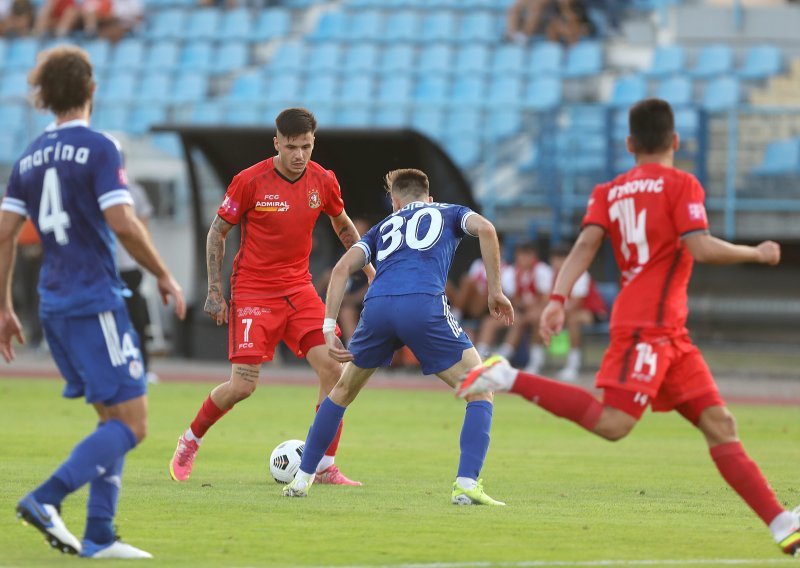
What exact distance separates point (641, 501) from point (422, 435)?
448cm

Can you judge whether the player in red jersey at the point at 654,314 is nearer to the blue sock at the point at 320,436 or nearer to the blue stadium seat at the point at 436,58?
the blue sock at the point at 320,436

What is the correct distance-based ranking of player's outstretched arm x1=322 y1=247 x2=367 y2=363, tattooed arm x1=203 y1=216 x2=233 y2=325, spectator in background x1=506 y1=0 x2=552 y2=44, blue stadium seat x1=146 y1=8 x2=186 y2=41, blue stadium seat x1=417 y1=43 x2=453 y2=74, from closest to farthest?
player's outstretched arm x1=322 y1=247 x2=367 y2=363 → tattooed arm x1=203 y1=216 x2=233 y2=325 → spectator in background x1=506 y1=0 x2=552 y2=44 → blue stadium seat x1=417 y1=43 x2=453 y2=74 → blue stadium seat x1=146 y1=8 x2=186 y2=41

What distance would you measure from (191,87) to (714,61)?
990cm

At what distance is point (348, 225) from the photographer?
32.9 ft

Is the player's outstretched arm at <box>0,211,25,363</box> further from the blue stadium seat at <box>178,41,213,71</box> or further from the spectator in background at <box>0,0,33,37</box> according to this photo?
the spectator in background at <box>0,0,33,37</box>

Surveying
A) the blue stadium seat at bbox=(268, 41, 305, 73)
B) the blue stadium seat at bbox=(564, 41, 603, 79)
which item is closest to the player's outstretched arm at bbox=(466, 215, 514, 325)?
the blue stadium seat at bbox=(564, 41, 603, 79)

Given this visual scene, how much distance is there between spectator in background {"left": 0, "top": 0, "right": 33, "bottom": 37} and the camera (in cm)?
3170

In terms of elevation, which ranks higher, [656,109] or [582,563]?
[656,109]

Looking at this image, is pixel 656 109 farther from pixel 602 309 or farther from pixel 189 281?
pixel 189 281

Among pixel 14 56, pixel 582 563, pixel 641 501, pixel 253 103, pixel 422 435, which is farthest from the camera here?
pixel 14 56

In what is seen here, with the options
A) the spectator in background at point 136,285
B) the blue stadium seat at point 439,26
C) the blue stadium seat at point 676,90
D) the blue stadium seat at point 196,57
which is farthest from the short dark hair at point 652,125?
the blue stadium seat at point 196,57

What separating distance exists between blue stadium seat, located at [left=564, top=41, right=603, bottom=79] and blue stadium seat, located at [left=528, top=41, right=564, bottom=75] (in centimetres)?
18

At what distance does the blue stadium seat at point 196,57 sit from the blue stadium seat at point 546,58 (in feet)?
21.9

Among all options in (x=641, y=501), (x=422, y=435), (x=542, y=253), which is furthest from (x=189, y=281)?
(x=641, y=501)
